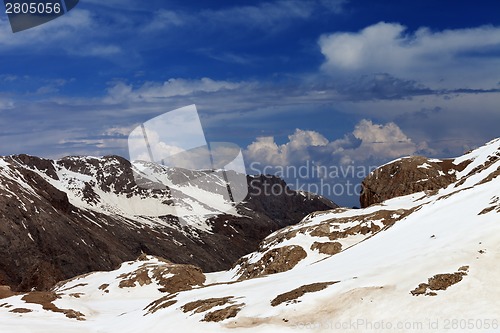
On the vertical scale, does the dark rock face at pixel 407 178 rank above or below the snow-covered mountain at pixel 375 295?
below

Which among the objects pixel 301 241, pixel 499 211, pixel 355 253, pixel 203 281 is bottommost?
pixel 203 281

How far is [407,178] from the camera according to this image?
120 meters

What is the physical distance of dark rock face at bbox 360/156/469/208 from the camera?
375 ft

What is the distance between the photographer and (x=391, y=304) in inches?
1024

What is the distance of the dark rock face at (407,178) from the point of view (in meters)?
114

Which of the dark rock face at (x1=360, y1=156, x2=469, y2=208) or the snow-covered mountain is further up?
the snow-covered mountain

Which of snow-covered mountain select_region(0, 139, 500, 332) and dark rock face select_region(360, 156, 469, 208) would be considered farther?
dark rock face select_region(360, 156, 469, 208)

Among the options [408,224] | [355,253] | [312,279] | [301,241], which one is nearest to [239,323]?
[312,279]

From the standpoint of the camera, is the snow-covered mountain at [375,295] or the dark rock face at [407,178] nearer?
the snow-covered mountain at [375,295]

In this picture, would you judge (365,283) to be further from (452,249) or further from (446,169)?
(446,169)

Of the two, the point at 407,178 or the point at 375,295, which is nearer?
the point at 375,295

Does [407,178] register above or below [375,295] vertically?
below

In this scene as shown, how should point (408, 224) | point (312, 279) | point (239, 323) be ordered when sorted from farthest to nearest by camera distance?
1. point (408, 224)
2. point (312, 279)
3. point (239, 323)

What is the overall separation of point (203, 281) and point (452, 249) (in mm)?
63899
